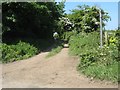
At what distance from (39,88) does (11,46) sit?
9163 mm

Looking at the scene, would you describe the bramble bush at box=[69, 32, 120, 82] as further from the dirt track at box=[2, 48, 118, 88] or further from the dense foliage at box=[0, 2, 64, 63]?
the dense foliage at box=[0, 2, 64, 63]

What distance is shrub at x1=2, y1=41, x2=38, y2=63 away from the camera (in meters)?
16.2

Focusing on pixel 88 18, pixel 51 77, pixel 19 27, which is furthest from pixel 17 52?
pixel 88 18

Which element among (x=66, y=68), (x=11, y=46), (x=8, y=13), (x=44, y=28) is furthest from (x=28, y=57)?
(x=44, y=28)

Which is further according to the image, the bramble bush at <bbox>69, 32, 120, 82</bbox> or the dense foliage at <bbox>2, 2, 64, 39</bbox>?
the dense foliage at <bbox>2, 2, 64, 39</bbox>

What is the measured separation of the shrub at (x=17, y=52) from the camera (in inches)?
640

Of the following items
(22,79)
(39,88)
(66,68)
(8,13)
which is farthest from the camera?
(8,13)

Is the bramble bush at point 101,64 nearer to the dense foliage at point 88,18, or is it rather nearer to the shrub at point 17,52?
the shrub at point 17,52

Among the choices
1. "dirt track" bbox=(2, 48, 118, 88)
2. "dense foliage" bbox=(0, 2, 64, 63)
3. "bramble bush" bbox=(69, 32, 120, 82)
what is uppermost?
"dense foliage" bbox=(0, 2, 64, 63)

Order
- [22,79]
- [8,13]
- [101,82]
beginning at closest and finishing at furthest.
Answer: [101,82], [22,79], [8,13]

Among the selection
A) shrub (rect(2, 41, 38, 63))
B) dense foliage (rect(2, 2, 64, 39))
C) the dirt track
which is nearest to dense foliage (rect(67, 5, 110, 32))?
dense foliage (rect(2, 2, 64, 39))

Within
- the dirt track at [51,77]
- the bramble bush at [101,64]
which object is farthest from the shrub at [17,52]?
the bramble bush at [101,64]

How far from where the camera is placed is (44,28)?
29.3 metres

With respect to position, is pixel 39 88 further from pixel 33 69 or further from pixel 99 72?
pixel 33 69
